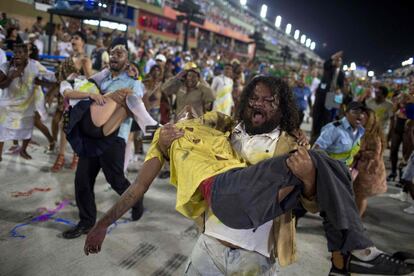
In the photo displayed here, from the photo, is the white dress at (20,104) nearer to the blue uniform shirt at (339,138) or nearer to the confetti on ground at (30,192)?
the confetti on ground at (30,192)

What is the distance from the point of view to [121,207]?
179cm

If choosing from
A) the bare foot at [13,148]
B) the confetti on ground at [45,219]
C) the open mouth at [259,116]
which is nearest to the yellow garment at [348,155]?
the open mouth at [259,116]

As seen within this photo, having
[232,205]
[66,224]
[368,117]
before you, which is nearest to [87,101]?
[66,224]

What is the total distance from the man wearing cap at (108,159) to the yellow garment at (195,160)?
196cm

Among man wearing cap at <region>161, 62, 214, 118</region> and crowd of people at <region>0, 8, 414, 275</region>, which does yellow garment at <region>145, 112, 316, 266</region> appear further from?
man wearing cap at <region>161, 62, 214, 118</region>

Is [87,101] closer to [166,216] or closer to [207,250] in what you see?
[166,216]

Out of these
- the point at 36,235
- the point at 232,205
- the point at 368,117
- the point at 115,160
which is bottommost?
the point at 36,235

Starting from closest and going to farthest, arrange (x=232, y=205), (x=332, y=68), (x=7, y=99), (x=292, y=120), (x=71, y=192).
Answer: (x=232, y=205), (x=292, y=120), (x=71, y=192), (x=7, y=99), (x=332, y=68)

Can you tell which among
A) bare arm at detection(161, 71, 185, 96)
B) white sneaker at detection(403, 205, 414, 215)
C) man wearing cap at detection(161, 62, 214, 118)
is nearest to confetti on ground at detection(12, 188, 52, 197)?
man wearing cap at detection(161, 62, 214, 118)

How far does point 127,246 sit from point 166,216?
93 cm

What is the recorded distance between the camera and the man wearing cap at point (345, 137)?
4090 mm

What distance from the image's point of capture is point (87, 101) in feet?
11.6

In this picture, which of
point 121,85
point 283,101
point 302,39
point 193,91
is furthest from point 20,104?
point 302,39

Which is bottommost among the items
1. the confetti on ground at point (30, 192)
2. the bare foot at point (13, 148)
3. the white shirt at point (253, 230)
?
the confetti on ground at point (30, 192)
